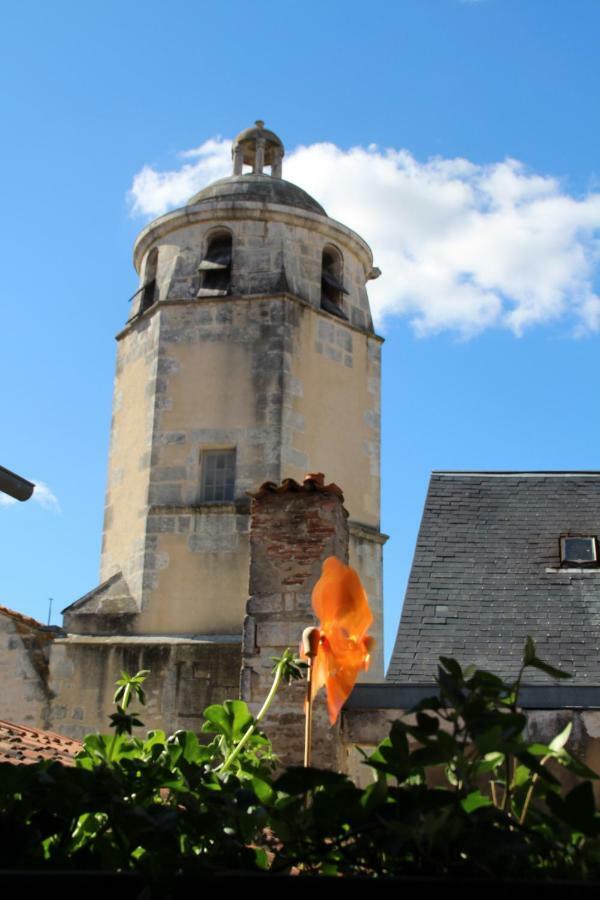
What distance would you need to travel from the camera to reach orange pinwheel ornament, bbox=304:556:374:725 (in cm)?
212

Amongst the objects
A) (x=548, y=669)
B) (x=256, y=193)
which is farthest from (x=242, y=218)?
(x=548, y=669)

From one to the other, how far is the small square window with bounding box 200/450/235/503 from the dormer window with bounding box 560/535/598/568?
16.7 ft

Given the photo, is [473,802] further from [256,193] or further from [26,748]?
[256,193]

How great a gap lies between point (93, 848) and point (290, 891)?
0.34m

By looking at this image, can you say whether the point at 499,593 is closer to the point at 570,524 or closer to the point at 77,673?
the point at 570,524

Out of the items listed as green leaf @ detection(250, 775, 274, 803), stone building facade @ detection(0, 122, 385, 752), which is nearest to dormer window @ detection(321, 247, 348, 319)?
stone building facade @ detection(0, 122, 385, 752)

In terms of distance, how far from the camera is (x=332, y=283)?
546 inches

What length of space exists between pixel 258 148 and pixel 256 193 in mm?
1612

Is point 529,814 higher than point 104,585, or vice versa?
point 104,585

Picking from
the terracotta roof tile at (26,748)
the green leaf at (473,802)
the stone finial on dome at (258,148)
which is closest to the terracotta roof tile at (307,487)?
the terracotta roof tile at (26,748)

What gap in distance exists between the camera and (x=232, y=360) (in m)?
13.0

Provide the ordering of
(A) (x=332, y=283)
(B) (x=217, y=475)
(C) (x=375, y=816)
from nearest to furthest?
(C) (x=375, y=816) < (B) (x=217, y=475) < (A) (x=332, y=283)

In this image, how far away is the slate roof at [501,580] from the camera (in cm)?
701

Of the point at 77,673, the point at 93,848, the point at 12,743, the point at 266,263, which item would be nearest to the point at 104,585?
the point at 77,673
